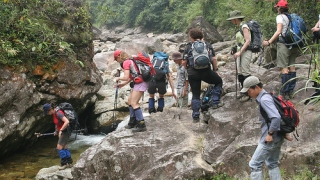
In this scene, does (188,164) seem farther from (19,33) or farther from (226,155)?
(19,33)

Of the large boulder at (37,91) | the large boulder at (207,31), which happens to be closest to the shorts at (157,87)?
the large boulder at (37,91)

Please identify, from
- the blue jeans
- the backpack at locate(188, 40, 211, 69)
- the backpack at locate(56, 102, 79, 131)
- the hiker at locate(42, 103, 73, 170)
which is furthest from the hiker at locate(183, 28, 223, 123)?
the hiker at locate(42, 103, 73, 170)

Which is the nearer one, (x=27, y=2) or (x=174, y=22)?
(x=27, y=2)

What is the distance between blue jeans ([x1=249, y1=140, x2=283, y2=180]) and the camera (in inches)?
184

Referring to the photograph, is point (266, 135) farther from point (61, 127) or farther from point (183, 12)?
point (183, 12)

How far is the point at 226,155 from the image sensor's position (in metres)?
6.27

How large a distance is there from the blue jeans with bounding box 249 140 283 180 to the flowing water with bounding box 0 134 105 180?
6385 mm

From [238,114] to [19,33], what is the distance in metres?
7.28

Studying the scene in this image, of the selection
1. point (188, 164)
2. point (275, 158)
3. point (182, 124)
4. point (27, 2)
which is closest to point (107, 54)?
point (27, 2)

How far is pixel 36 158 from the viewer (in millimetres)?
10609

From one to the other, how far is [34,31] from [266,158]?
870 cm

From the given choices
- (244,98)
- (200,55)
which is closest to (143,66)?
(200,55)

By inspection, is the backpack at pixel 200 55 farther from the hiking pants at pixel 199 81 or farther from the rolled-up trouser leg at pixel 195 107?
the rolled-up trouser leg at pixel 195 107

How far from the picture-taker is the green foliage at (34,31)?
10266 mm
